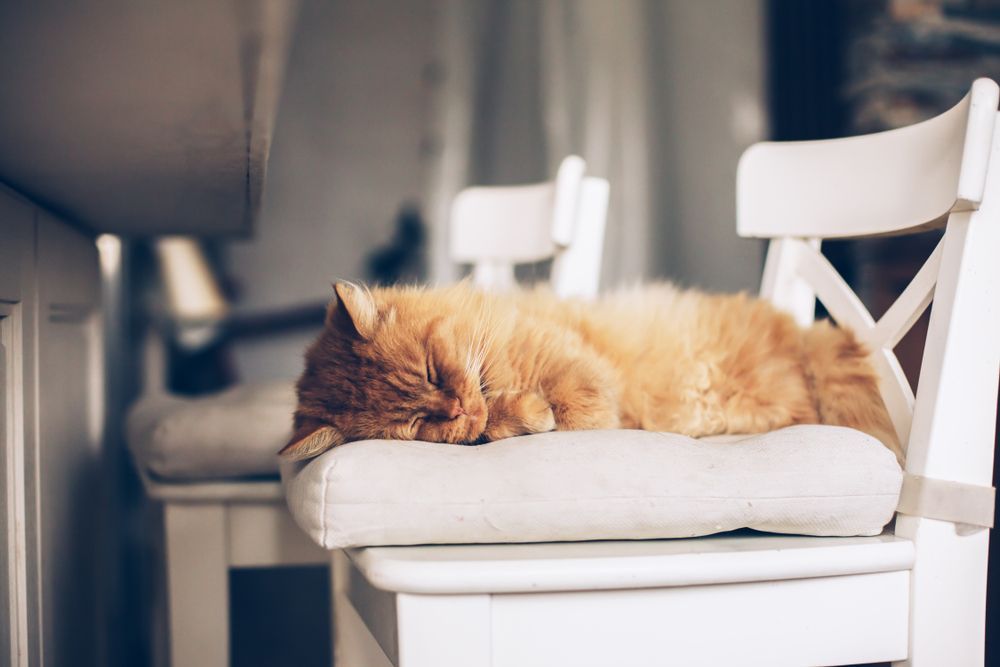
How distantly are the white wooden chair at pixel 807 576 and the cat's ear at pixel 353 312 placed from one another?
342 millimetres

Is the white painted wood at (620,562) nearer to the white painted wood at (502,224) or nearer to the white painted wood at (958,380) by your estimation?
the white painted wood at (958,380)

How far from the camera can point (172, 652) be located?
1.32 meters

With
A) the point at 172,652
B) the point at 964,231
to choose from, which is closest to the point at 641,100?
the point at 964,231

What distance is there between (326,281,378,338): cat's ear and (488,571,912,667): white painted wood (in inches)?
18.5

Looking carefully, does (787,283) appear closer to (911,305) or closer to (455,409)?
(911,305)

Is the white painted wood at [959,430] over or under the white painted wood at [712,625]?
over

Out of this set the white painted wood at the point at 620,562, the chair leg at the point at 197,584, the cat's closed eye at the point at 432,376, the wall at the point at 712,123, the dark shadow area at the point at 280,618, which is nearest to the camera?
the white painted wood at the point at 620,562

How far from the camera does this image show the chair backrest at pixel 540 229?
1.74 meters

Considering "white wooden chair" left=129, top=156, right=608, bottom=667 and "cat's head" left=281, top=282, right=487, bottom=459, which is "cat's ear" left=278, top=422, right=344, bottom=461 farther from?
"white wooden chair" left=129, top=156, right=608, bottom=667

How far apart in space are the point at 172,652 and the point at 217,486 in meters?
0.27

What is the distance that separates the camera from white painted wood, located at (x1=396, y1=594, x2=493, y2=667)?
0.78 meters

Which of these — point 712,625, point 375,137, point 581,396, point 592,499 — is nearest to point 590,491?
point 592,499

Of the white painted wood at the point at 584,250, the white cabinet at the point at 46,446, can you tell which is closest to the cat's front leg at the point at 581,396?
the white painted wood at the point at 584,250

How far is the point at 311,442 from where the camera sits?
102cm
